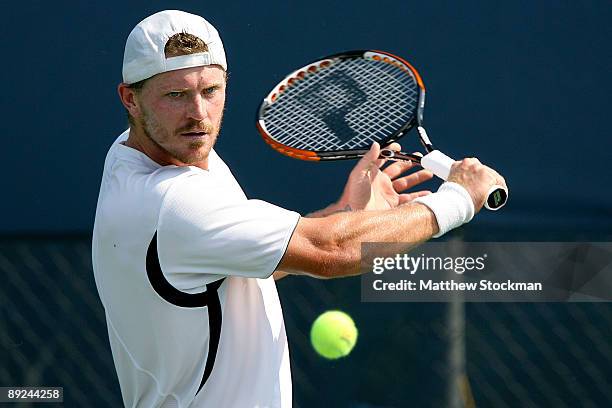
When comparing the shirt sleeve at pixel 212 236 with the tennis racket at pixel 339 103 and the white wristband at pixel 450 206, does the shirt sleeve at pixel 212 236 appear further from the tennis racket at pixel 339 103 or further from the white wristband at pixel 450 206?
the tennis racket at pixel 339 103

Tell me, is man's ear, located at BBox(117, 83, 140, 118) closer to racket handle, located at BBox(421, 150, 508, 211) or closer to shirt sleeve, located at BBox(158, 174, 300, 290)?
shirt sleeve, located at BBox(158, 174, 300, 290)

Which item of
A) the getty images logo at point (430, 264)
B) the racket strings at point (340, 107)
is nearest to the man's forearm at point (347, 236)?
the racket strings at point (340, 107)

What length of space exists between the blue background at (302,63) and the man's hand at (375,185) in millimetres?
930

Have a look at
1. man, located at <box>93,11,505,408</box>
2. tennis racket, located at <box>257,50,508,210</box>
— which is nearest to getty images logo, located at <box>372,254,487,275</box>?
tennis racket, located at <box>257,50,508,210</box>

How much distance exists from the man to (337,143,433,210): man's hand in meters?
A: 0.29

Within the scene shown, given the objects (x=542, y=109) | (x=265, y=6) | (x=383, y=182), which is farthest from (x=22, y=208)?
(x=542, y=109)

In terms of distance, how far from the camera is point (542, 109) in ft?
12.3

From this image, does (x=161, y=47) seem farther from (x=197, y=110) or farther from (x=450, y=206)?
(x=450, y=206)

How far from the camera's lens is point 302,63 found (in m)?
3.75

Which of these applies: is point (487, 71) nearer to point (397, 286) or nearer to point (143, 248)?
point (397, 286)

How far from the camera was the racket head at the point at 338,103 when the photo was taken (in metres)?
3.11

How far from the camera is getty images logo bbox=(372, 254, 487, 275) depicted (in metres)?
3.61

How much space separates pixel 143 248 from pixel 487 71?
189 centimetres

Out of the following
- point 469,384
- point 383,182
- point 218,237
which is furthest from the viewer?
point 469,384
